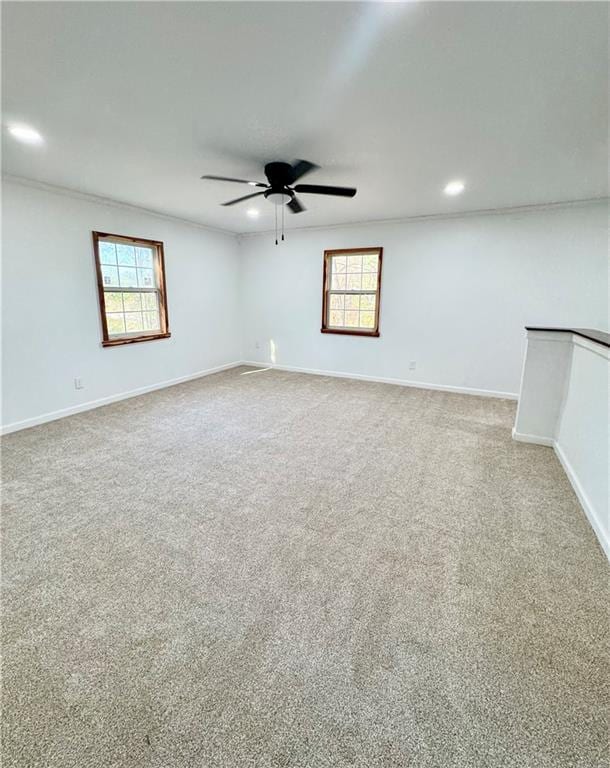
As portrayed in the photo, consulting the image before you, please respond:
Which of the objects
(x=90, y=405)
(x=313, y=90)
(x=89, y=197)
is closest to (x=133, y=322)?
(x=90, y=405)

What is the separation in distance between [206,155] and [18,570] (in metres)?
3.00

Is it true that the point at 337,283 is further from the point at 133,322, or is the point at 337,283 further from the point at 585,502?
the point at 585,502

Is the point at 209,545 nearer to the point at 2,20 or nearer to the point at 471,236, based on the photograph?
the point at 2,20

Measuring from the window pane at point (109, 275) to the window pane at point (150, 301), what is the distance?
408mm

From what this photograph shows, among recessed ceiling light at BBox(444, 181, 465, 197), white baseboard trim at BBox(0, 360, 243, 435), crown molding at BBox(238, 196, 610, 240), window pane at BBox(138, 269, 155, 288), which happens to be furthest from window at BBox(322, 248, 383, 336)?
window pane at BBox(138, 269, 155, 288)

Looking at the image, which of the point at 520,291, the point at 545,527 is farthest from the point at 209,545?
the point at 520,291

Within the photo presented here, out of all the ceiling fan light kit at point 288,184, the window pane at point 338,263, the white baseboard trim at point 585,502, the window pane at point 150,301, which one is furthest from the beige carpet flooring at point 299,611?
the window pane at point 338,263

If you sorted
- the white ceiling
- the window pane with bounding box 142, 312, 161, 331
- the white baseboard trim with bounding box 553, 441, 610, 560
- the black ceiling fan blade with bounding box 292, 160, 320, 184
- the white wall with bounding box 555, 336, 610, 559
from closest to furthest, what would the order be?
1. the white ceiling
2. the white baseboard trim with bounding box 553, 441, 610, 560
3. the white wall with bounding box 555, 336, 610, 559
4. the black ceiling fan blade with bounding box 292, 160, 320, 184
5. the window pane with bounding box 142, 312, 161, 331

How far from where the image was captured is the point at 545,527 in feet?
6.87

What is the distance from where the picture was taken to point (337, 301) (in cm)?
559

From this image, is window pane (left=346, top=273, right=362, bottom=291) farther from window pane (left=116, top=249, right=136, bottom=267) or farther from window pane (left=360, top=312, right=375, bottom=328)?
window pane (left=116, top=249, right=136, bottom=267)

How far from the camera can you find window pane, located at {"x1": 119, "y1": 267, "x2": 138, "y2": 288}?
14.4 ft

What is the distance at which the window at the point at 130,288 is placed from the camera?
4.15 meters

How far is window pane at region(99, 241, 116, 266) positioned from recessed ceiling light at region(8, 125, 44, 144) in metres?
1.62
